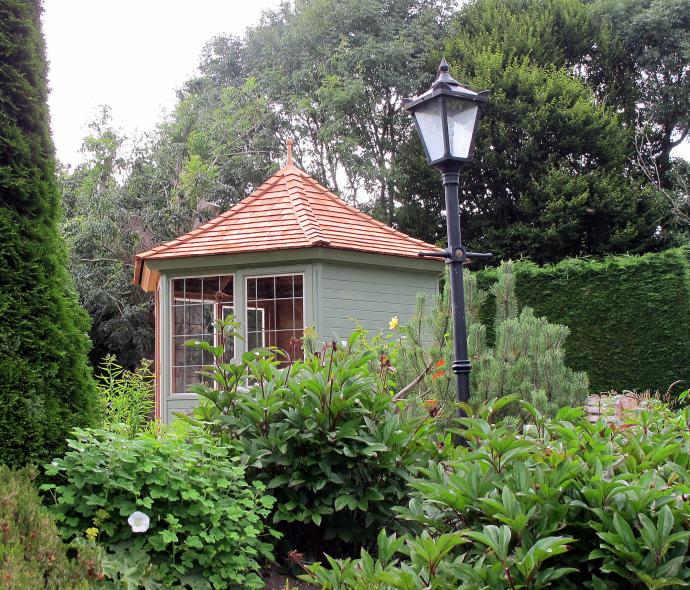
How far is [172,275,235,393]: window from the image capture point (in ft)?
29.8

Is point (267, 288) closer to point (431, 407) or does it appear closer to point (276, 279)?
point (276, 279)

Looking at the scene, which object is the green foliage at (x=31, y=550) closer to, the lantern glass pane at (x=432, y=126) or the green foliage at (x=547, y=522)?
the green foliage at (x=547, y=522)

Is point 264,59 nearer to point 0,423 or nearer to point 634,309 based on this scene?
point 634,309

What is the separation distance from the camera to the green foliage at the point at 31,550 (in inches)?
88.2

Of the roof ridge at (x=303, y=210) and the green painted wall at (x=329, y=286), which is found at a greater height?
the roof ridge at (x=303, y=210)

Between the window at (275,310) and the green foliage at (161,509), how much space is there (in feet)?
18.1

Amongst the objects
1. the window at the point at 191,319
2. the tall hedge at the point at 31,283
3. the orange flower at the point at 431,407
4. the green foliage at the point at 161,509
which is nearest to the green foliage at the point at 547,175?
the window at the point at 191,319

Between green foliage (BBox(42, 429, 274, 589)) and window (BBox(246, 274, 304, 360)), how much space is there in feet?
18.1

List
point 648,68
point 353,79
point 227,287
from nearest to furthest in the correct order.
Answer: point 227,287, point 648,68, point 353,79

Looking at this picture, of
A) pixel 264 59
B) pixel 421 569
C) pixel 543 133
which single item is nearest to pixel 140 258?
pixel 421 569

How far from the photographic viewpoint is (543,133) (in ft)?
52.4

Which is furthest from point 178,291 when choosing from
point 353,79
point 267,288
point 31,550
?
point 353,79

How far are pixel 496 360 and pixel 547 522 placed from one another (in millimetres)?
2523

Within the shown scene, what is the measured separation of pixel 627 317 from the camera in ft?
34.4
